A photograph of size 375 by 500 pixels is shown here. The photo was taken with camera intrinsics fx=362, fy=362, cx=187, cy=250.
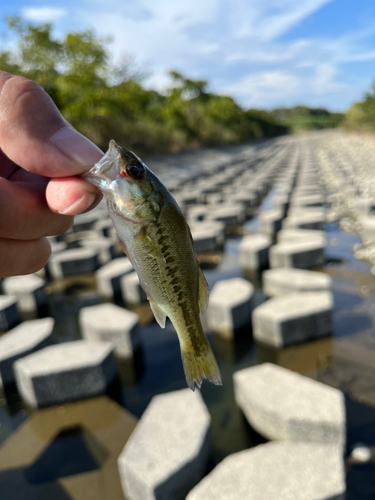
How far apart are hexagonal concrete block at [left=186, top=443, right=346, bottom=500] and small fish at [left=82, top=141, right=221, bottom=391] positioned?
1.74 m

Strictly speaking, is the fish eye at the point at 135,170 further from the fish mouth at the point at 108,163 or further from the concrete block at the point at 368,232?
the concrete block at the point at 368,232

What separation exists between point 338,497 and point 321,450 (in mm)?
367

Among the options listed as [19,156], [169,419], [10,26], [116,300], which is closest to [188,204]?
[116,300]

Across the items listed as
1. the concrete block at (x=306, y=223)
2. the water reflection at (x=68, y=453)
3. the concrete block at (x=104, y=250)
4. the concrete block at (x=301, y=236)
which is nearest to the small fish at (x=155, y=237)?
the water reflection at (x=68, y=453)

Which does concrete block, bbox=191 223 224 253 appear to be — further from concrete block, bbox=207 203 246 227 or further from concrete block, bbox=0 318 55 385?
concrete block, bbox=0 318 55 385

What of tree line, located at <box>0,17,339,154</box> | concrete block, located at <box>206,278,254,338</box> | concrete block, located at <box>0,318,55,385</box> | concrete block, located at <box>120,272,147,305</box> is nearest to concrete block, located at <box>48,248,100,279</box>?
concrete block, located at <box>120,272,147,305</box>

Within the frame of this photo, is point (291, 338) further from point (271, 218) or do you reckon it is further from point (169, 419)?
point (271, 218)

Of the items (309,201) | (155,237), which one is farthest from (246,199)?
(155,237)

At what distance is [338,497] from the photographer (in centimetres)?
279

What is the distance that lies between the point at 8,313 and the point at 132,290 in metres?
2.36

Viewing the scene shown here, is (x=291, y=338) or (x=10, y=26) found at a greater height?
(x=10, y=26)

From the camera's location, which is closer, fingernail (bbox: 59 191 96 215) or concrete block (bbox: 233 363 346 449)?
fingernail (bbox: 59 191 96 215)

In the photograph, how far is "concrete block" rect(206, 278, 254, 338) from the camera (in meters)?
5.83

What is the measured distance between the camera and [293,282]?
6.47 m
